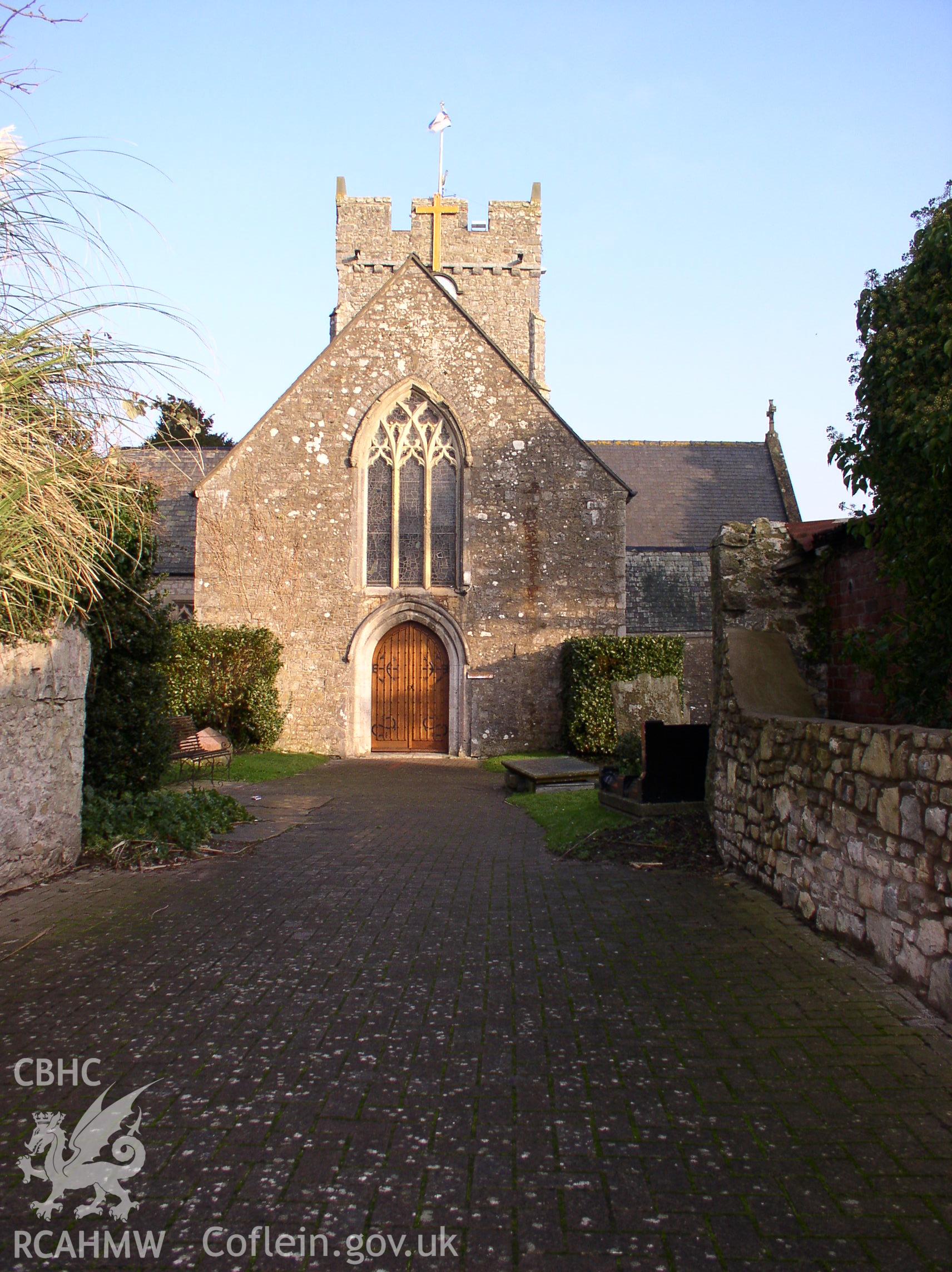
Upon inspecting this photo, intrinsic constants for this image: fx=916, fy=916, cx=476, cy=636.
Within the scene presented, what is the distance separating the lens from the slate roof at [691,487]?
1027 inches

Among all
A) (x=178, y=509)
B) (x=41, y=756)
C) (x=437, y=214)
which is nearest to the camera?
(x=41, y=756)

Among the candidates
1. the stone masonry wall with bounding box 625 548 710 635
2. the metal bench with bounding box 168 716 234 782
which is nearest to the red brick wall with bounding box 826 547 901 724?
the metal bench with bounding box 168 716 234 782

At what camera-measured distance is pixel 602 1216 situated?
2666 mm

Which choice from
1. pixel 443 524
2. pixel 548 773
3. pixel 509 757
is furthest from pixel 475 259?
pixel 548 773

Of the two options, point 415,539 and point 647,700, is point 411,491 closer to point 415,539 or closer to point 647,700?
point 415,539

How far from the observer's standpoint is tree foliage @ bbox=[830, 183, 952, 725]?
5172mm

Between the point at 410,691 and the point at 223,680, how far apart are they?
4.06 metres

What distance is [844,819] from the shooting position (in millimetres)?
5137

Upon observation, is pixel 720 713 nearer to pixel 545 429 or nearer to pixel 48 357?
pixel 48 357

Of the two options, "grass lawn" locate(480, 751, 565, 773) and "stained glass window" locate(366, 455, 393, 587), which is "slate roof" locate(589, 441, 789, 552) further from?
"grass lawn" locate(480, 751, 565, 773)

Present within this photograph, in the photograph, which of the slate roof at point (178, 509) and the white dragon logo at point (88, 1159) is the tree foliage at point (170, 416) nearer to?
the white dragon logo at point (88, 1159)

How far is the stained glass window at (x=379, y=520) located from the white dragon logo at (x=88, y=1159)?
1626 centimetres

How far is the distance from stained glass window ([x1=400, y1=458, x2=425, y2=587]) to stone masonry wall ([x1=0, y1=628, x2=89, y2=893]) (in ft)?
39.7

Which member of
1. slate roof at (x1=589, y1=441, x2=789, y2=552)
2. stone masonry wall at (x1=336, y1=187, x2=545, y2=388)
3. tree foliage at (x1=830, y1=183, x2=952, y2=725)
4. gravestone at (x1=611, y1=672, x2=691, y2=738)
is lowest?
gravestone at (x1=611, y1=672, x2=691, y2=738)
